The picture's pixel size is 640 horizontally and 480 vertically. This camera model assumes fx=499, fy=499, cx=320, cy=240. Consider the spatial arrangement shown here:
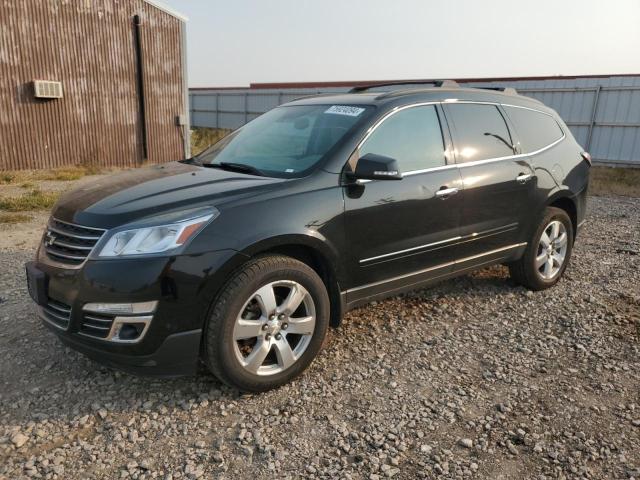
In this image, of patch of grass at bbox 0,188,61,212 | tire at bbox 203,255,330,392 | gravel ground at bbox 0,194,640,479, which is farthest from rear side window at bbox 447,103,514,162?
patch of grass at bbox 0,188,61,212

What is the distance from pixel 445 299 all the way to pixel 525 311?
26.8 inches

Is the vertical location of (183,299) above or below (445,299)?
above

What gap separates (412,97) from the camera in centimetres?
374

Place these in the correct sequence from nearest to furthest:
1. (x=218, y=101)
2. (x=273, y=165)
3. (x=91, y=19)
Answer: (x=273, y=165) → (x=91, y=19) → (x=218, y=101)

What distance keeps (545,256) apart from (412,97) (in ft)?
7.10

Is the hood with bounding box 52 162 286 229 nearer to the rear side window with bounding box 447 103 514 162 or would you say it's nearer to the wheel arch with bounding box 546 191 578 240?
the rear side window with bounding box 447 103 514 162

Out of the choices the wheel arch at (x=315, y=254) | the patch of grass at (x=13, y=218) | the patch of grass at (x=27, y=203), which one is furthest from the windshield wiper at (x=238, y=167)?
the patch of grass at (x=27, y=203)

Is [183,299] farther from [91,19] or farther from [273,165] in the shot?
[91,19]

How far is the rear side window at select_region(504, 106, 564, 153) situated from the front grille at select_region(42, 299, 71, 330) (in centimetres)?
383

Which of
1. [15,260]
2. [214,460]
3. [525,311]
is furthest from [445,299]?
[15,260]

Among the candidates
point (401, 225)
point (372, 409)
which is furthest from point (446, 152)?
point (372, 409)

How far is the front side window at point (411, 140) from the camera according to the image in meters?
3.47

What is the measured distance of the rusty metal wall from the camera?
38.7ft

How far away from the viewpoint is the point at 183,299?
264 cm
